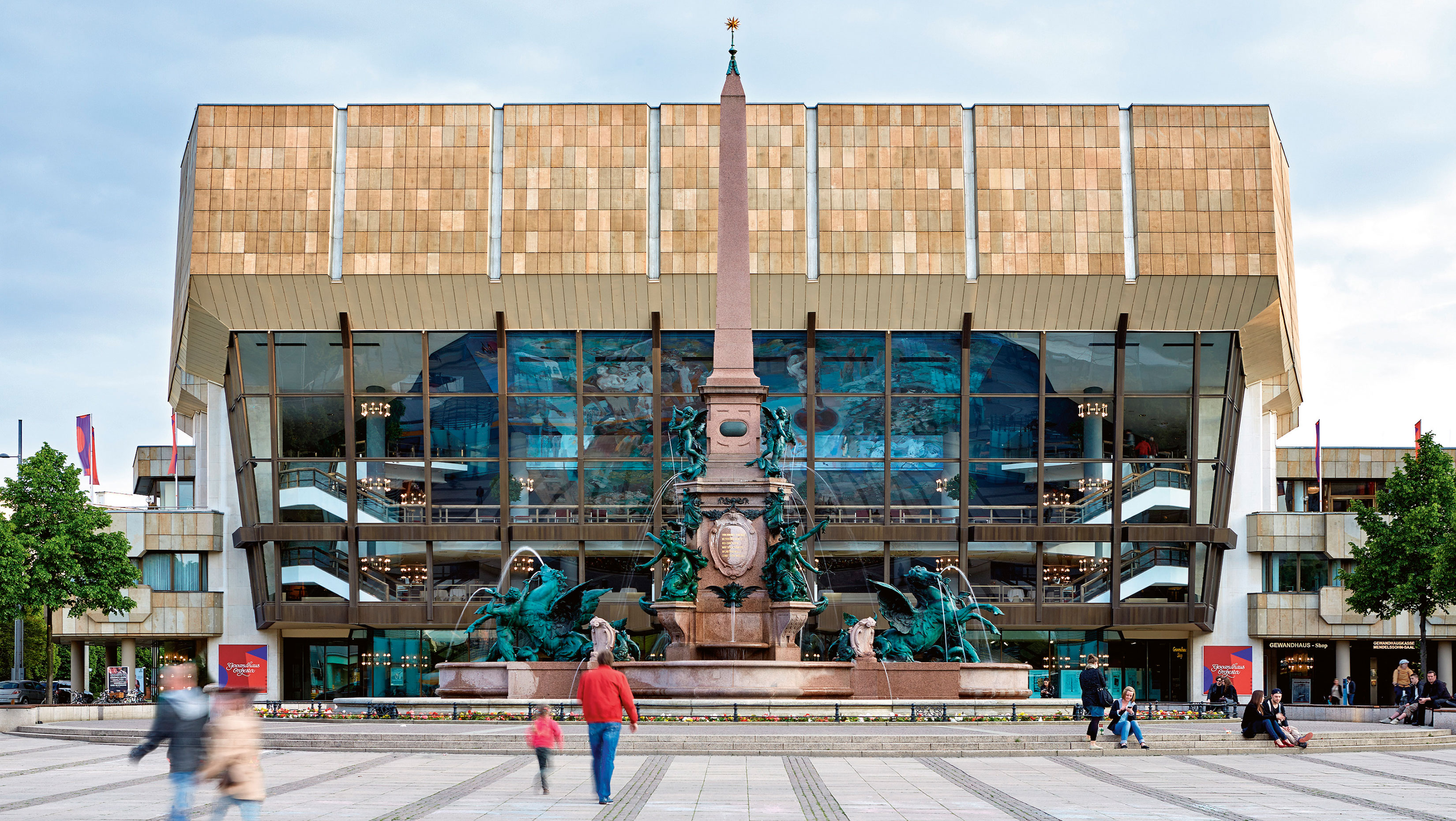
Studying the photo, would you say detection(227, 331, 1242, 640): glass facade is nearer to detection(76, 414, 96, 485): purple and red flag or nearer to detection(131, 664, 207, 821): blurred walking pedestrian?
detection(76, 414, 96, 485): purple and red flag

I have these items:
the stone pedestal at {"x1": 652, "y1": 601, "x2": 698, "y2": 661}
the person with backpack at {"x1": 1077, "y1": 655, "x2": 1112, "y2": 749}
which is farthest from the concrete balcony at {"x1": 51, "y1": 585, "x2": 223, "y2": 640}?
the person with backpack at {"x1": 1077, "y1": 655, "x2": 1112, "y2": 749}

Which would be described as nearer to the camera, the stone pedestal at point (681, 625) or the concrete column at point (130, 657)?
the stone pedestal at point (681, 625)

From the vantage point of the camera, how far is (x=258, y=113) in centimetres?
6009

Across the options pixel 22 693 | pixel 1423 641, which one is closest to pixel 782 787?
pixel 1423 641

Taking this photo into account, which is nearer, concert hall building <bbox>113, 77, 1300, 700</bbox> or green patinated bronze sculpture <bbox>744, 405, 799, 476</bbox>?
green patinated bronze sculpture <bbox>744, 405, 799, 476</bbox>

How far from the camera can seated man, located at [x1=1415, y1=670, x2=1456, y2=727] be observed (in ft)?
115

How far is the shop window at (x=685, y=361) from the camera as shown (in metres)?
61.4

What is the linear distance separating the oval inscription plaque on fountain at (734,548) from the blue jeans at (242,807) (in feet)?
75.6

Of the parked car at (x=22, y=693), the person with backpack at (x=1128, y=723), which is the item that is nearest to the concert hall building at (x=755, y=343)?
the parked car at (x=22, y=693)

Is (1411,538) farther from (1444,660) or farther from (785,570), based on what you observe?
(785,570)

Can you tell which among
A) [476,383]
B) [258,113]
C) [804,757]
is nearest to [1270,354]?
[476,383]

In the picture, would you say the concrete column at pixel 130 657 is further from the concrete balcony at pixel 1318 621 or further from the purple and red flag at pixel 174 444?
the concrete balcony at pixel 1318 621

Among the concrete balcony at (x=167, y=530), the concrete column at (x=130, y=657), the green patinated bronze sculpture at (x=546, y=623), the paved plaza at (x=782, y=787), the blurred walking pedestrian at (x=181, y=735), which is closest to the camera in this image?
the blurred walking pedestrian at (x=181, y=735)

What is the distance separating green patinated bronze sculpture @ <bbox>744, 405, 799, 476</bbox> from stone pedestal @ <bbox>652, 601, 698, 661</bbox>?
352cm
